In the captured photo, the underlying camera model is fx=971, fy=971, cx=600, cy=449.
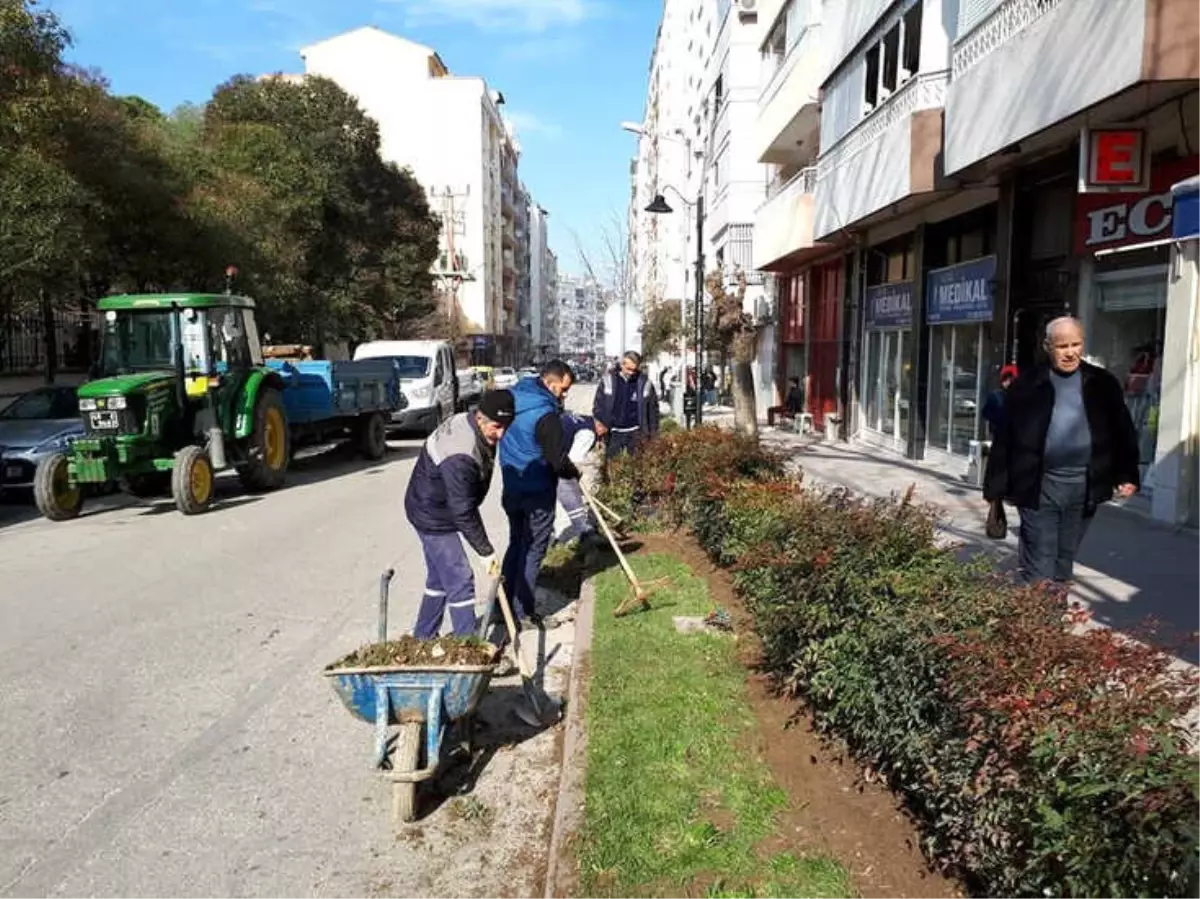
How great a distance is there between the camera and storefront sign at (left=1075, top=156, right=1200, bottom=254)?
9.19 m

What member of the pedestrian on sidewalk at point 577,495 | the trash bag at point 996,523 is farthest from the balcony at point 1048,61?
the pedestrian on sidewalk at point 577,495

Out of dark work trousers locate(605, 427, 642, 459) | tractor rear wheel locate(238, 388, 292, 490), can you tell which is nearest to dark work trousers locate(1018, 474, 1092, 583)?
dark work trousers locate(605, 427, 642, 459)

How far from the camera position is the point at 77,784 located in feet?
14.2

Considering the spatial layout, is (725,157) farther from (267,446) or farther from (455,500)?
(455,500)

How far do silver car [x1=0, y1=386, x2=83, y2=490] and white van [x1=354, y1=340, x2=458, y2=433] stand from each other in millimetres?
8035

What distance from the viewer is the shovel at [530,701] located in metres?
4.71

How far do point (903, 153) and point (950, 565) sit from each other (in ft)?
33.5

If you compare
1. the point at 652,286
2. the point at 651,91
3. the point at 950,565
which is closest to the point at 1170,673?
the point at 950,565

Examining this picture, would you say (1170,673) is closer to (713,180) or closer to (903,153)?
(903,153)

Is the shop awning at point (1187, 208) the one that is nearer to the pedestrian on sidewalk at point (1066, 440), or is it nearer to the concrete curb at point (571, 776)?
the pedestrian on sidewalk at point (1066, 440)

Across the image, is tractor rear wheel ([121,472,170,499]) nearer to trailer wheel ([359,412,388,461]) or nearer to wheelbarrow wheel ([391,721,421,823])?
trailer wheel ([359,412,388,461])

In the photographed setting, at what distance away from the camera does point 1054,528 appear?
184 inches

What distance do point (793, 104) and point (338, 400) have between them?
1163cm

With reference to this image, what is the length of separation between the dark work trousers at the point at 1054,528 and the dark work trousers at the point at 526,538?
292cm
